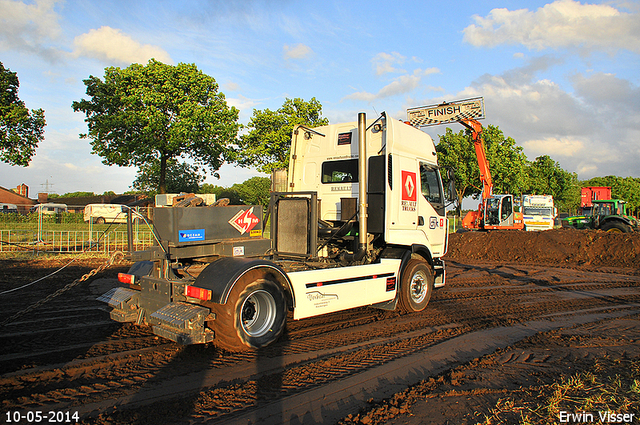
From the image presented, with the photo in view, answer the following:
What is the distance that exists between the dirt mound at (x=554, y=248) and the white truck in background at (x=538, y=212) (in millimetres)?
7638

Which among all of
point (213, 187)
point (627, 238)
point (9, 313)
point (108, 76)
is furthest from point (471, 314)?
point (213, 187)

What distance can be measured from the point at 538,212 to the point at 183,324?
Answer: 2756cm

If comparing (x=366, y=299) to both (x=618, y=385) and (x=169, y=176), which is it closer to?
(x=618, y=385)

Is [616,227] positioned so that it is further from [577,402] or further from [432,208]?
[577,402]

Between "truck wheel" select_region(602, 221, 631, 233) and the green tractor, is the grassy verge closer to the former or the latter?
"truck wheel" select_region(602, 221, 631, 233)

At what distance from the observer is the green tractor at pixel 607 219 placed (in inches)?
862

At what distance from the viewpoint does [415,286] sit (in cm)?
802

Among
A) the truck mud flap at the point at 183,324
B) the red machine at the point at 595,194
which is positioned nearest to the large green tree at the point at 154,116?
the truck mud flap at the point at 183,324

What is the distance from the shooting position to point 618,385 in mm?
4070

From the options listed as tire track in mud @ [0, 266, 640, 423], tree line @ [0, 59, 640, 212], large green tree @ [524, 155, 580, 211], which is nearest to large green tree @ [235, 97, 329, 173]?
tree line @ [0, 59, 640, 212]

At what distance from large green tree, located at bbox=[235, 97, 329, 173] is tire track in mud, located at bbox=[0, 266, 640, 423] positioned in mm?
18332

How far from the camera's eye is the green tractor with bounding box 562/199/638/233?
21891 mm

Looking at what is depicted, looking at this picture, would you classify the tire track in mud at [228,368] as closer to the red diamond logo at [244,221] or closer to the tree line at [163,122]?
the red diamond logo at [244,221]

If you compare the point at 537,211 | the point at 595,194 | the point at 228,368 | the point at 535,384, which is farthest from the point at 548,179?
the point at 228,368
